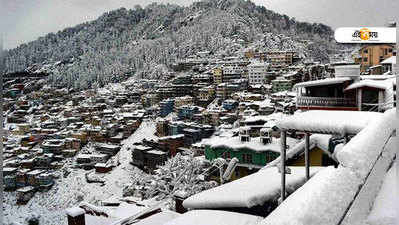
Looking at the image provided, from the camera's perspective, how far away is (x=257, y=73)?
14844 mm

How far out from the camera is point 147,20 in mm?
21922

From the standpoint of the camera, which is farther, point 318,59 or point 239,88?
point 239,88

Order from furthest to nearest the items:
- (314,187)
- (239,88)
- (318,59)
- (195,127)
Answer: (239,88), (318,59), (195,127), (314,187)

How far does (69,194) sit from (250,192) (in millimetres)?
9289

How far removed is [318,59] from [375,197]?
516 inches

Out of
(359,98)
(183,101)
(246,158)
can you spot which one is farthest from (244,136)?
(183,101)

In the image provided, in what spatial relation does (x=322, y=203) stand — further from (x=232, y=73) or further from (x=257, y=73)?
(x=232, y=73)

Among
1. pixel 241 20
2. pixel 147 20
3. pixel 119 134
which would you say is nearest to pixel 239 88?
pixel 119 134

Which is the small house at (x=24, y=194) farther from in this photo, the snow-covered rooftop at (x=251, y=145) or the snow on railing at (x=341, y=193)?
the snow on railing at (x=341, y=193)

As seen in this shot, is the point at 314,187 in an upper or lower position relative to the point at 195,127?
upper

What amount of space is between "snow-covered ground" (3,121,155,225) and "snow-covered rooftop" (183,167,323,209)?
730 cm

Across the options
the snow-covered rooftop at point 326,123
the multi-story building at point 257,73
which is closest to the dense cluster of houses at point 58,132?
the multi-story building at point 257,73

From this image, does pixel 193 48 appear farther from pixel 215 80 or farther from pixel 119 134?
pixel 119 134

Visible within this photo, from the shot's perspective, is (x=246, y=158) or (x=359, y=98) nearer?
(x=359, y=98)
